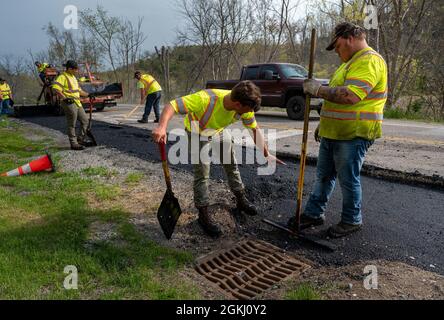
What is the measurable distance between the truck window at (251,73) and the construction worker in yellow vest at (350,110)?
9.54m

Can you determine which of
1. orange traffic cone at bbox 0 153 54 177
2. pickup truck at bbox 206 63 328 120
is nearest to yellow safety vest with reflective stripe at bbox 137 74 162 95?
pickup truck at bbox 206 63 328 120

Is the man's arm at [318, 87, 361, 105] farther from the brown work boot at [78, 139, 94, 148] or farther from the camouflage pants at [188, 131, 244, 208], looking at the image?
the brown work boot at [78, 139, 94, 148]

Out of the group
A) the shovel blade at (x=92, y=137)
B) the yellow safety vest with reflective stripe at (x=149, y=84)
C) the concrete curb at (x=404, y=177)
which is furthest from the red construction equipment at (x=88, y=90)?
the concrete curb at (x=404, y=177)

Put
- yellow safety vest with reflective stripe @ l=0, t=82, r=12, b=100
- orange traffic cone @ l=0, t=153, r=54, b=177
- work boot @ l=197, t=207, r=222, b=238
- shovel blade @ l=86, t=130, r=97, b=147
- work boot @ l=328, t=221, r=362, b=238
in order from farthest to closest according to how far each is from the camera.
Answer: yellow safety vest with reflective stripe @ l=0, t=82, r=12, b=100
shovel blade @ l=86, t=130, r=97, b=147
orange traffic cone @ l=0, t=153, r=54, b=177
work boot @ l=197, t=207, r=222, b=238
work boot @ l=328, t=221, r=362, b=238

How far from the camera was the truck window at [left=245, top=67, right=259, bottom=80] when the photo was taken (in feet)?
41.0

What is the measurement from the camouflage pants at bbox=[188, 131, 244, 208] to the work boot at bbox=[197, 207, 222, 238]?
0.28ft

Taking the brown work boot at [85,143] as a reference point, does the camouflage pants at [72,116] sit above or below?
above

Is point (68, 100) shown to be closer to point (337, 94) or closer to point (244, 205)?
point (244, 205)

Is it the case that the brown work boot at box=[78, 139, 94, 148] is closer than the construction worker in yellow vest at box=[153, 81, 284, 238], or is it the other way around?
the construction worker in yellow vest at box=[153, 81, 284, 238]

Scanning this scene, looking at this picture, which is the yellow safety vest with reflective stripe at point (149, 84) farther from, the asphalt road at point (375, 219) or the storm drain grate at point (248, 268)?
the storm drain grate at point (248, 268)

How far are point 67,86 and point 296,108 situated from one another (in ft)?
23.4

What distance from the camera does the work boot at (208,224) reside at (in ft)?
11.2

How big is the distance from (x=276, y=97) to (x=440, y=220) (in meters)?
8.49
